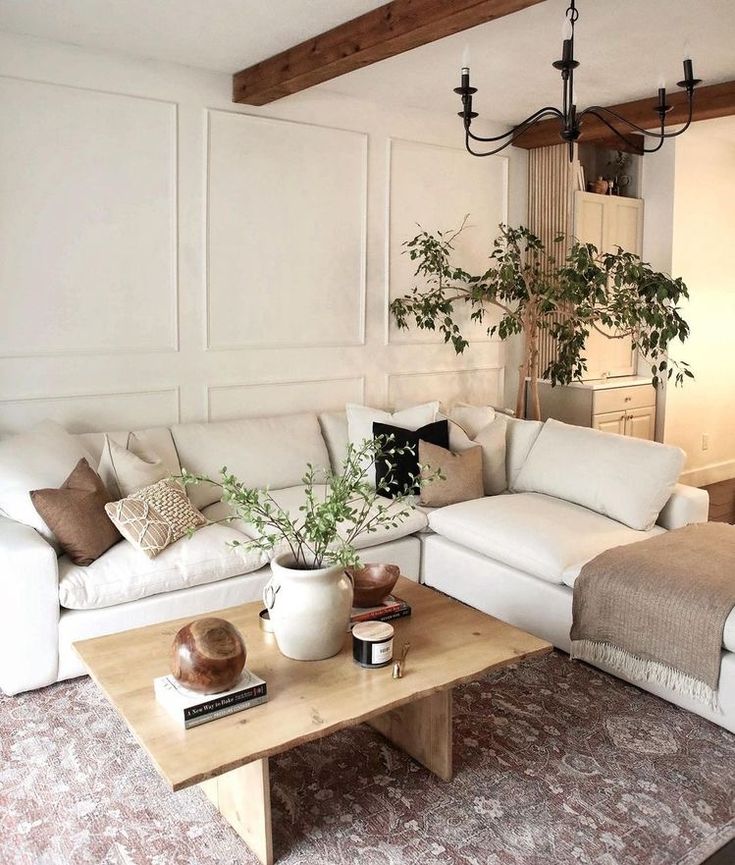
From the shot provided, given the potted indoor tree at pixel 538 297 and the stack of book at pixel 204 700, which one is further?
the potted indoor tree at pixel 538 297

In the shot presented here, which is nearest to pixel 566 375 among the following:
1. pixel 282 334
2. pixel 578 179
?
pixel 578 179

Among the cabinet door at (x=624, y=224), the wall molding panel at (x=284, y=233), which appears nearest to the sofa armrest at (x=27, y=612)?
the wall molding panel at (x=284, y=233)

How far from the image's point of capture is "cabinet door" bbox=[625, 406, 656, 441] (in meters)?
5.54

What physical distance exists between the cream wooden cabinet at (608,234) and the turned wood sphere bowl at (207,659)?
13.1 feet

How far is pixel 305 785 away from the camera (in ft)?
7.93

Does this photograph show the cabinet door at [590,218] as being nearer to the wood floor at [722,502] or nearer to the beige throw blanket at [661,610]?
the wood floor at [722,502]

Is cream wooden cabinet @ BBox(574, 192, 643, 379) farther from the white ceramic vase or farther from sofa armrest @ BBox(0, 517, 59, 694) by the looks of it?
sofa armrest @ BBox(0, 517, 59, 694)

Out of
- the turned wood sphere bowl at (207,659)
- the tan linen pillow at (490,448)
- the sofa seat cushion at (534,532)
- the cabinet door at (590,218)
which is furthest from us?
the cabinet door at (590,218)

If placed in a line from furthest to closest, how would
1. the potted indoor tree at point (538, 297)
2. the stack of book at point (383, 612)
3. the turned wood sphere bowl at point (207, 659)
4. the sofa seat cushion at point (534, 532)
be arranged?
the potted indoor tree at point (538, 297) < the sofa seat cushion at point (534, 532) < the stack of book at point (383, 612) < the turned wood sphere bowl at point (207, 659)

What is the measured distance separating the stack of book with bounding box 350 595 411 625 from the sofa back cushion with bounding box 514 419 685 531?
1.33 m

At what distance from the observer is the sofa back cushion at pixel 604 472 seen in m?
3.57

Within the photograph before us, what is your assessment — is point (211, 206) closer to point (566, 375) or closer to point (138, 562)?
point (138, 562)

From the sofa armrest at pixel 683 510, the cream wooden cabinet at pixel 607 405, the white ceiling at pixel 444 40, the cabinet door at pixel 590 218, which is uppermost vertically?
the white ceiling at pixel 444 40

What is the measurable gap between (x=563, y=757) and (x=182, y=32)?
10.2ft
